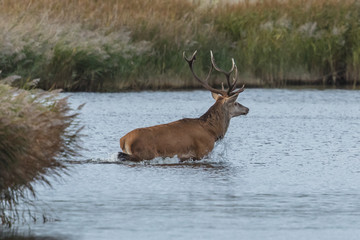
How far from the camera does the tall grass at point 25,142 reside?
27.9 feet

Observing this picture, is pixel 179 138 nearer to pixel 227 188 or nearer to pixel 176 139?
pixel 176 139

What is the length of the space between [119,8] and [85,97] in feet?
20.7

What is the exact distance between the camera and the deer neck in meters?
14.3

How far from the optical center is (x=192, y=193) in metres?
10.9

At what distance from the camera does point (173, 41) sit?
27422mm

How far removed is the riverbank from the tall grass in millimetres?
14204

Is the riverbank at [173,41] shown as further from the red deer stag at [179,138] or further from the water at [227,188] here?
the red deer stag at [179,138]

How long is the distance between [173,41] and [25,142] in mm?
19026

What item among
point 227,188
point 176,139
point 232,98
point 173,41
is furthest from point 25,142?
point 173,41

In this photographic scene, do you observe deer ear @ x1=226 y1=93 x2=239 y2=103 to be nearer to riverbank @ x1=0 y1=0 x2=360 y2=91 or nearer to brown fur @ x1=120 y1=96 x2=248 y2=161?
brown fur @ x1=120 y1=96 x2=248 y2=161

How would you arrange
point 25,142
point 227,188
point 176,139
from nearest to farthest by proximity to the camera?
point 25,142
point 227,188
point 176,139

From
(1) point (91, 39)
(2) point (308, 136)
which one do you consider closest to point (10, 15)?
(1) point (91, 39)

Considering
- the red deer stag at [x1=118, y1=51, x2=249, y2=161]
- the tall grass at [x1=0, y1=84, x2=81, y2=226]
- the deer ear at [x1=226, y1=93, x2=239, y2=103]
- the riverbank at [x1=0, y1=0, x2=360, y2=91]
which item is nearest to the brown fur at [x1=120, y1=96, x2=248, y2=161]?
the red deer stag at [x1=118, y1=51, x2=249, y2=161]

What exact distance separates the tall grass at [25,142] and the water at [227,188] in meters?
0.39
